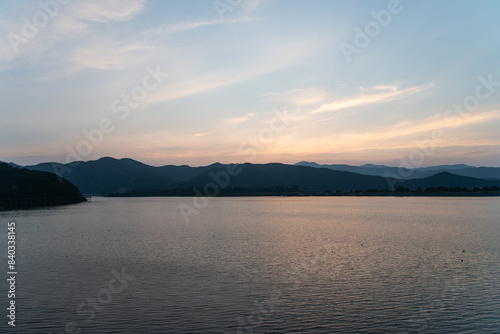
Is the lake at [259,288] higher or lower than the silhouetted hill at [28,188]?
lower

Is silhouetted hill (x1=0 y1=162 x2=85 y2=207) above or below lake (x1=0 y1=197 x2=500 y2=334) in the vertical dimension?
above

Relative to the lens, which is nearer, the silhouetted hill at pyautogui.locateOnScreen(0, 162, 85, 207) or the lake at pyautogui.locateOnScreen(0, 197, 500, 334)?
the lake at pyautogui.locateOnScreen(0, 197, 500, 334)

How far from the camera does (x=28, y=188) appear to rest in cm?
15750

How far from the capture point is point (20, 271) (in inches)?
1082

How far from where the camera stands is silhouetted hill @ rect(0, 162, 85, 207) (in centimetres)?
14600

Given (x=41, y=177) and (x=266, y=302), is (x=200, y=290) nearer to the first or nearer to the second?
(x=266, y=302)

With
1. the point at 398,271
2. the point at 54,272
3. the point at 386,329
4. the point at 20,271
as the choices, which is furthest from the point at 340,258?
the point at 20,271

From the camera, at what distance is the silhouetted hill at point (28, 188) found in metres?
146

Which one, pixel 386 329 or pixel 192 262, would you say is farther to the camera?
pixel 192 262

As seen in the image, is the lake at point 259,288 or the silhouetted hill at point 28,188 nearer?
the lake at point 259,288

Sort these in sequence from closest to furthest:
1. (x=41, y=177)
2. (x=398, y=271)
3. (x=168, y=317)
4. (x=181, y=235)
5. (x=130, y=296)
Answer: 1. (x=168, y=317)
2. (x=130, y=296)
3. (x=398, y=271)
4. (x=181, y=235)
5. (x=41, y=177)

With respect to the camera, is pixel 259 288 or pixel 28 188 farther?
pixel 28 188

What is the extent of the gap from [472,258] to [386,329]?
1912 cm

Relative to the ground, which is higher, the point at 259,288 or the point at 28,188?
the point at 28,188
